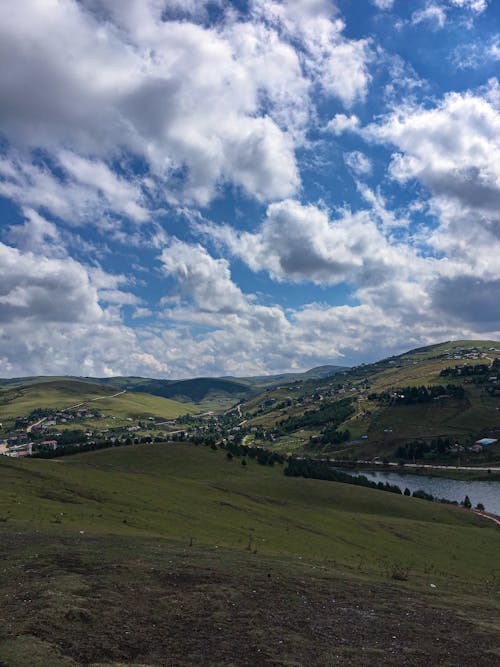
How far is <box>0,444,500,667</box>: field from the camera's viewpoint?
1788 centimetres

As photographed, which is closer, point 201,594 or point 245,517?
point 201,594

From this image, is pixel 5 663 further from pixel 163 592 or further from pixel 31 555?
pixel 31 555

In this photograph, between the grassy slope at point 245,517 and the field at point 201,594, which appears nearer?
the field at point 201,594

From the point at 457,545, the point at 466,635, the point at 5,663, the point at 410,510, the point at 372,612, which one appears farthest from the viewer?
the point at 410,510

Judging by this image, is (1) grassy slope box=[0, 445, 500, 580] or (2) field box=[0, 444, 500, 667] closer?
(2) field box=[0, 444, 500, 667]

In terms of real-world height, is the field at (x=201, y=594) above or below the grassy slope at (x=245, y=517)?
above

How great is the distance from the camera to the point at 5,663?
14.3 metres

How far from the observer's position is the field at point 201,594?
58.6ft

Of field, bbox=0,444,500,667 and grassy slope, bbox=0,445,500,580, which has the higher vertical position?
field, bbox=0,444,500,667

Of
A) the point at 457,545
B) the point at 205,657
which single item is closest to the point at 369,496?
the point at 457,545

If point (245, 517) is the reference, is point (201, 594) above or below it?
above

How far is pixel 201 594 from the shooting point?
79.9ft

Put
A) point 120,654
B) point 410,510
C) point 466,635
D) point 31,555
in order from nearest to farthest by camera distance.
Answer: point 120,654 → point 466,635 → point 31,555 → point 410,510

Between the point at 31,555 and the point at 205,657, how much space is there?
16.8m
